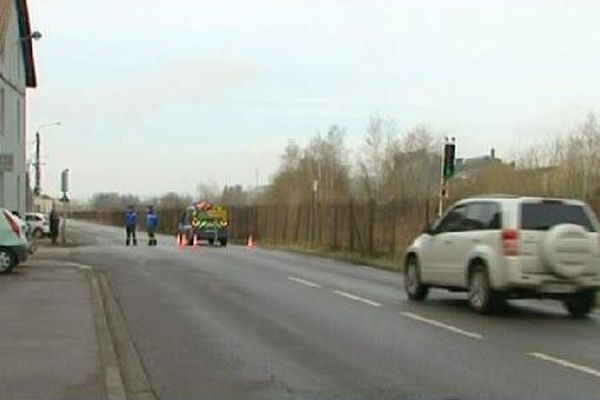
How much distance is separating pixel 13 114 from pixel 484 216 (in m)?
30.5

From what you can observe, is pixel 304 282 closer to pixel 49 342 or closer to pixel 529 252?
pixel 529 252

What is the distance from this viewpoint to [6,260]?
23125mm

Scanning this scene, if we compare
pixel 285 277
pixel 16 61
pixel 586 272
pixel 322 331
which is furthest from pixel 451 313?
pixel 16 61

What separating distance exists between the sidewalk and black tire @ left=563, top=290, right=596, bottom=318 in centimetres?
736

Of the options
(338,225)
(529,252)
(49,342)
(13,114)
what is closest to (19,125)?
(13,114)

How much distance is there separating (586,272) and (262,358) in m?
6.54

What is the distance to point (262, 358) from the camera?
10922mm

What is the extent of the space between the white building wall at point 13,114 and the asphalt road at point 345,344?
68.0 ft

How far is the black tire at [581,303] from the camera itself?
622 inches

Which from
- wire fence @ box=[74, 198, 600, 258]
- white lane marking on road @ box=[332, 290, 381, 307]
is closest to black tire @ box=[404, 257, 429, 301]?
white lane marking on road @ box=[332, 290, 381, 307]

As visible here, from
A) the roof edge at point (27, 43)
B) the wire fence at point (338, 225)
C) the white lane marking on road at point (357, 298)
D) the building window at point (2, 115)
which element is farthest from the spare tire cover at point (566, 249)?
the roof edge at point (27, 43)

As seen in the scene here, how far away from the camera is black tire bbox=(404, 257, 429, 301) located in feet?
59.0

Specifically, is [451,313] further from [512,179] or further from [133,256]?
[512,179]

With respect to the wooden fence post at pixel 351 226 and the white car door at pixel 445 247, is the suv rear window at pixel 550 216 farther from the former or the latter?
the wooden fence post at pixel 351 226
